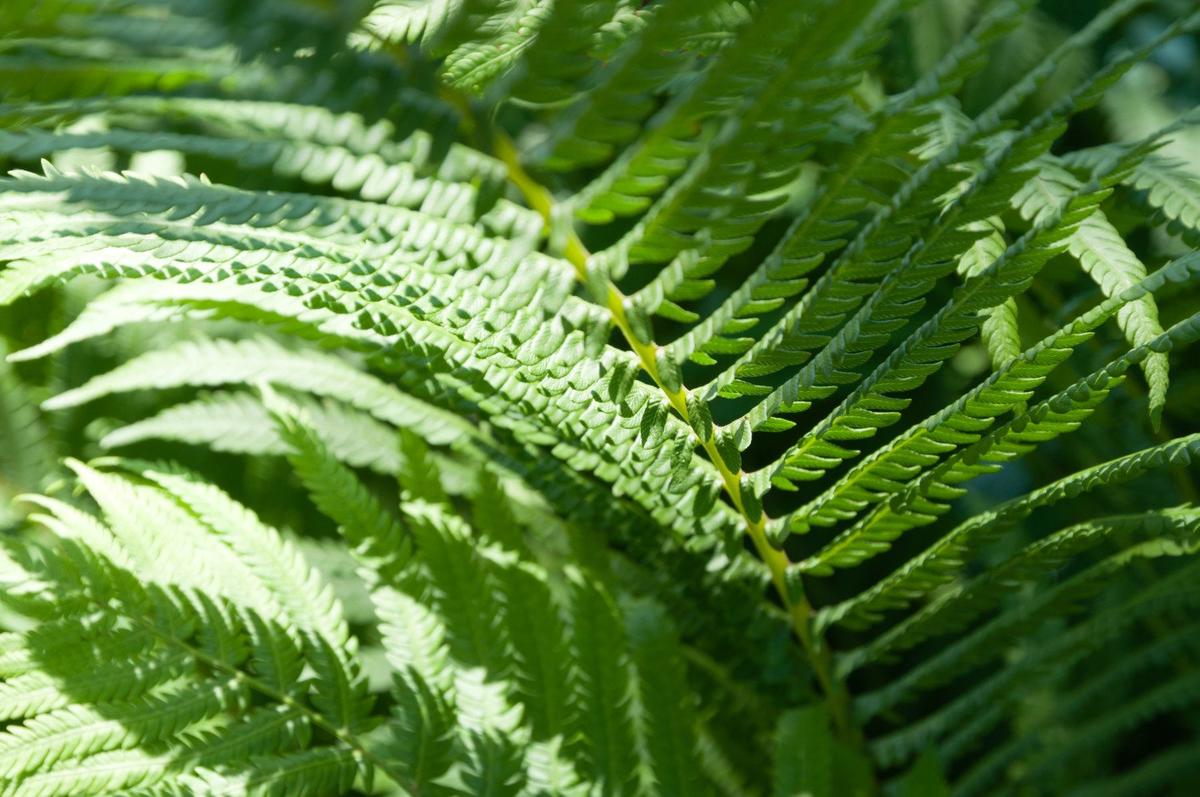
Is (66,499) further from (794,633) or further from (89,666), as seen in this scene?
(794,633)

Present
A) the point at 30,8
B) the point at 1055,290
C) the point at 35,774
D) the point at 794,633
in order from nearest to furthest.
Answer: the point at 30,8 < the point at 35,774 < the point at 794,633 < the point at 1055,290

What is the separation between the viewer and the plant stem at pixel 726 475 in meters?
0.54

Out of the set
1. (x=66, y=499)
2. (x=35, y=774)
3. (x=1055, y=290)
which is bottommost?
(x=35, y=774)

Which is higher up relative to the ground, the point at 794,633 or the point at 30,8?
the point at 30,8

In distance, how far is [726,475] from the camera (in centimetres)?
67

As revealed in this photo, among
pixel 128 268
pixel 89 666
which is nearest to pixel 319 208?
pixel 128 268

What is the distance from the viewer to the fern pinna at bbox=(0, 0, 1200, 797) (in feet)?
1.65

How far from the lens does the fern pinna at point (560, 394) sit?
50 cm

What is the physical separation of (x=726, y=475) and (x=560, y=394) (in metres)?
0.14

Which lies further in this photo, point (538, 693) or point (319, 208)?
point (538, 693)

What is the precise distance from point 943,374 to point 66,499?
2.96 feet

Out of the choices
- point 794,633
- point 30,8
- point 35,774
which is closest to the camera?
point 30,8

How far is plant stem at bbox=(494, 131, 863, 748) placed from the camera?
0.54m

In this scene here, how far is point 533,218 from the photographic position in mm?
557
